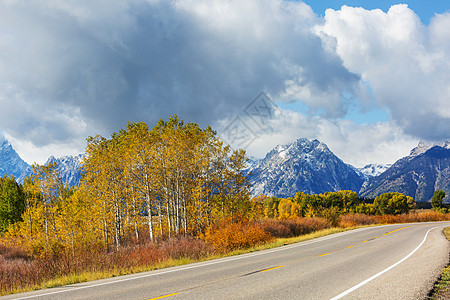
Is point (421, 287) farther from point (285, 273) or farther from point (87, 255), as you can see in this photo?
point (87, 255)

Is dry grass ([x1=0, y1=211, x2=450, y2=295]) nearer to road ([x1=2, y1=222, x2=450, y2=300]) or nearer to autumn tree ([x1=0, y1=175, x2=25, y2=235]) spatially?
road ([x1=2, y1=222, x2=450, y2=300])

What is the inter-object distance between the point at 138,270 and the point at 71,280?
3.03 m

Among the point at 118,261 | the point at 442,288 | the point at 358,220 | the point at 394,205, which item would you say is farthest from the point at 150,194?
Result: the point at 394,205

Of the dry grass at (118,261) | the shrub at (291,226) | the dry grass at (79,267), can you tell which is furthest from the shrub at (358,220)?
the dry grass at (79,267)

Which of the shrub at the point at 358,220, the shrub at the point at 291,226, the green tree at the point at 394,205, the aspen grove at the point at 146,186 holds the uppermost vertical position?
the aspen grove at the point at 146,186

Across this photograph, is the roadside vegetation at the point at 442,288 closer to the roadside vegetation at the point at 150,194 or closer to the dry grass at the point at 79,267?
the dry grass at the point at 79,267

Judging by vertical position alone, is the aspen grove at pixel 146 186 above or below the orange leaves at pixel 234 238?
above

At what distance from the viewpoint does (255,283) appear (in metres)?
9.48

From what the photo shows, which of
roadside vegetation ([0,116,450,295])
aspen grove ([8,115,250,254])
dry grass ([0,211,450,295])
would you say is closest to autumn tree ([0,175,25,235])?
roadside vegetation ([0,116,450,295])

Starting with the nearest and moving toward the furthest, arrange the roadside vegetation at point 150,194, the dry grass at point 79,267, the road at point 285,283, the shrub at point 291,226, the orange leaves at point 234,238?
the road at point 285,283, the dry grass at point 79,267, the orange leaves at point 234,238, the roadside vegetation at point 150,194, the shrub at point 291,226

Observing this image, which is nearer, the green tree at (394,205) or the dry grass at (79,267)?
the dry grass at (79,267)

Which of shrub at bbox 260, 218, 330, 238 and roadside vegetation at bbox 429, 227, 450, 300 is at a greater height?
roadside vegetation at bbox 429, 227, 450, 300

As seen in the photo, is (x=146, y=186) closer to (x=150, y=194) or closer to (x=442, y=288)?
(x=150, y=194)

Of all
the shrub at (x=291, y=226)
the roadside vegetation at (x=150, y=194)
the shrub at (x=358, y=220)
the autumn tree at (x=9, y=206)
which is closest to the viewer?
the roadside vegetation at (x=150, y=194)
